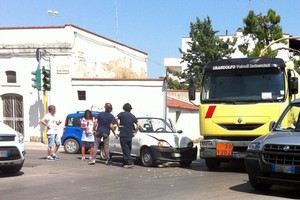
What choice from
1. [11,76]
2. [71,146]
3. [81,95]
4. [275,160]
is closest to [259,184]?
[275,160]

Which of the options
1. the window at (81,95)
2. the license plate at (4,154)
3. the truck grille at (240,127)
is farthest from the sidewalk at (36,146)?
the truck grille at (240,127)

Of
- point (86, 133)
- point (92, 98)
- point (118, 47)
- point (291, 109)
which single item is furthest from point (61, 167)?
point (118, 47)

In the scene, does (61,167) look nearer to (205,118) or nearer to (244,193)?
(205,118)

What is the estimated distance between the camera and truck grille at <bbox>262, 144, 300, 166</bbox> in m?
7.51

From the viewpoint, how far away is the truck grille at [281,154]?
24.6ft

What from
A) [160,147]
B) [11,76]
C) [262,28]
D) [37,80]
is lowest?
[160,147]

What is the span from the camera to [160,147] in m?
12.5

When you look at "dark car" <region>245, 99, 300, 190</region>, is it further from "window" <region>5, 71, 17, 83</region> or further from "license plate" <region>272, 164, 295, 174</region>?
"window" <region>5, 71, 17, 83</region>

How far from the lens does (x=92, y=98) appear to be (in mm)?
23609

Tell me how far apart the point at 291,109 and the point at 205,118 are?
2598mm

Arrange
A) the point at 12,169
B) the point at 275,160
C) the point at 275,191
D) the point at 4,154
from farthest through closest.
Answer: the point at 12,169 → the point at 4,154 → the point at 275,191 → the point at 275,160

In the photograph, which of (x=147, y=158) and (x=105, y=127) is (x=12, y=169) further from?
(x=147, y=158)

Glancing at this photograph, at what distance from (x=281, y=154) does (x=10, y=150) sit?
6239 millimetres

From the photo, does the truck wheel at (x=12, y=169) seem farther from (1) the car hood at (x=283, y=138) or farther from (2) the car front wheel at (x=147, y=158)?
(1) the car hood at (x=283, y=138)
